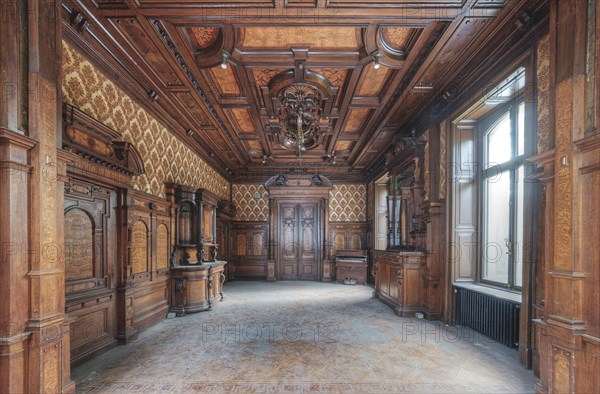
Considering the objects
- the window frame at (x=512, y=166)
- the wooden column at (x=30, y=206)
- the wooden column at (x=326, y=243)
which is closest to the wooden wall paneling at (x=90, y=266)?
the wooden column at (x=30, y=206)

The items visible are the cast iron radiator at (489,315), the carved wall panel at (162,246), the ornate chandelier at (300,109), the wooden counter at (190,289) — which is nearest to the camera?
the cast iron radiator at (489,315)

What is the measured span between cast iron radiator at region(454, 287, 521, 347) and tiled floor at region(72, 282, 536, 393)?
0.48ft

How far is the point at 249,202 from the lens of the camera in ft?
35.9

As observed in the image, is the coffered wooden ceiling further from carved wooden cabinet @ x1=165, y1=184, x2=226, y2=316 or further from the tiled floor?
the tiled floor

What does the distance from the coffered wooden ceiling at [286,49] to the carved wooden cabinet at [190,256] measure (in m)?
1.43

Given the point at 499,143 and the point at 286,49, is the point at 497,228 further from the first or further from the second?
the point at 286,49

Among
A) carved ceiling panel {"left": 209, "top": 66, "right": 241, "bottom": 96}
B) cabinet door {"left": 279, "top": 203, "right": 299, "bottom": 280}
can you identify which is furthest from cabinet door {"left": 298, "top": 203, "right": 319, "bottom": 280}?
carved ceiling panel {"left": 209, "top": 66, "right": 241, "bottom": 96}

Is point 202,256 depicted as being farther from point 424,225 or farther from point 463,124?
point 463,124

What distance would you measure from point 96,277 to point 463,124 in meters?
5.84

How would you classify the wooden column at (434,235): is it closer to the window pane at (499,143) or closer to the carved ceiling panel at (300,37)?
the window pane at (499,143)

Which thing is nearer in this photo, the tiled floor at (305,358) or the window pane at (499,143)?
the tiled floor at (305,358)

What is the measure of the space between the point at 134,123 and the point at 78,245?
1990 mm

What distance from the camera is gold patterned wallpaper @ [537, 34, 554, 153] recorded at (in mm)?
2828

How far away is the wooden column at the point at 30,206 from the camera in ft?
6.85
